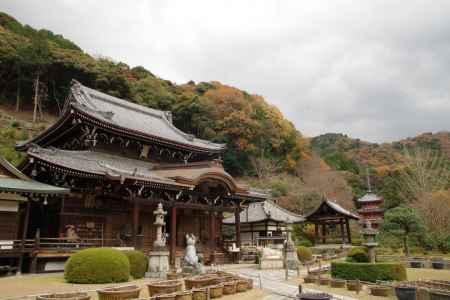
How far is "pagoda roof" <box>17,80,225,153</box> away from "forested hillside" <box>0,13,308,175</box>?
17990 mm

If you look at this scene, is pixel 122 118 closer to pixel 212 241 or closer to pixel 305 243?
pixel 212 241

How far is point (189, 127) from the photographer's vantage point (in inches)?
2411

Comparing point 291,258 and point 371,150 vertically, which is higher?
point 371,150

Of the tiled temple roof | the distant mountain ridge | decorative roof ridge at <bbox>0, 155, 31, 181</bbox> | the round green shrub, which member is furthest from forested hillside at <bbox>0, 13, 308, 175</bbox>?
the round green shrub

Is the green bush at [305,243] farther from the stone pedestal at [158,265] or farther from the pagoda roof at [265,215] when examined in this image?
the stone pedestal at [158,265]

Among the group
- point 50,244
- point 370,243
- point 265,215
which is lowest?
point 370,243

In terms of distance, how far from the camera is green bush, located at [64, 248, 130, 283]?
531 inches

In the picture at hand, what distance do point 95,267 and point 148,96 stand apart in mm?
49577

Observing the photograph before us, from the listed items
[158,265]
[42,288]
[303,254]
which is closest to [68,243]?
[158,265]

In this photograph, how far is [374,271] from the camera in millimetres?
16594

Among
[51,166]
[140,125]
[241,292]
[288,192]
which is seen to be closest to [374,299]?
[241,292]

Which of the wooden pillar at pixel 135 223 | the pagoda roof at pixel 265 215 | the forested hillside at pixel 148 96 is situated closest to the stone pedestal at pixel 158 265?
the wooden pillar at pixel 135 223

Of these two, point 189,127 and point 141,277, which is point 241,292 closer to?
point 141,277

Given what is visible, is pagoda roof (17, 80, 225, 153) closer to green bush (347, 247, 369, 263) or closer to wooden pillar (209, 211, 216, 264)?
wooden pillar (209, 211, 216, 264)
